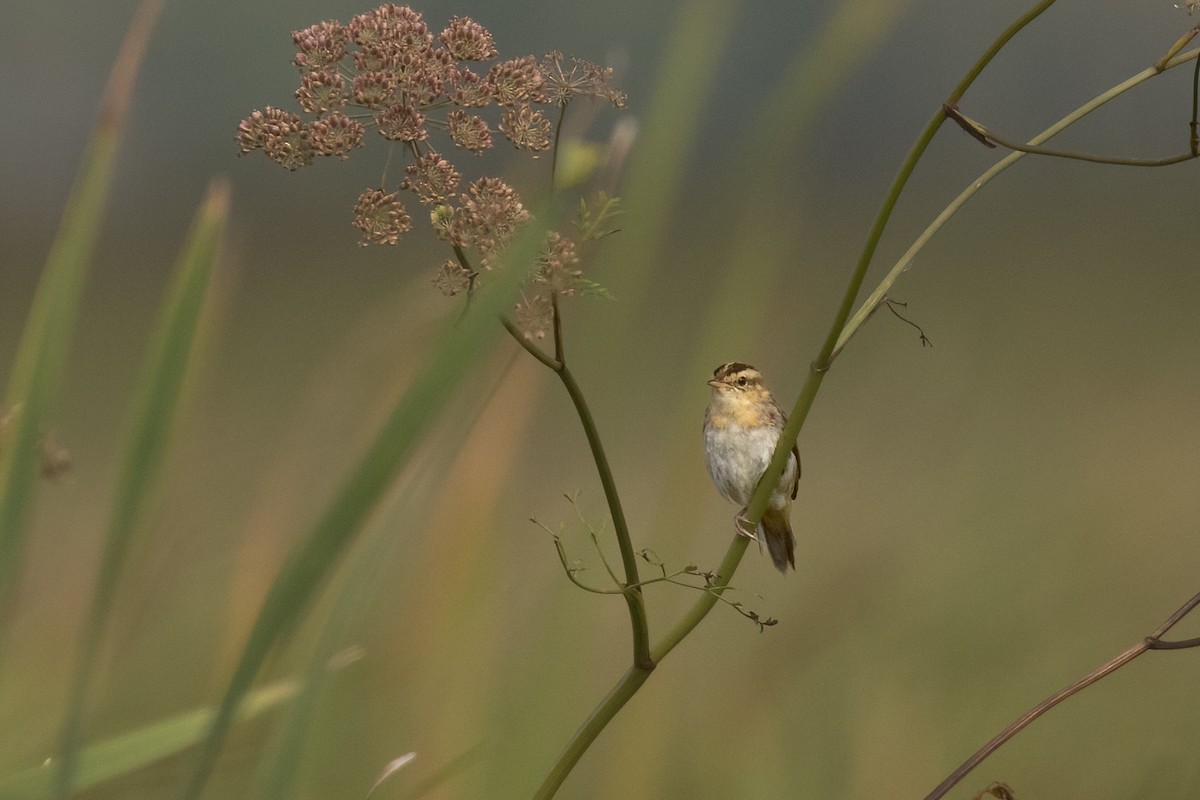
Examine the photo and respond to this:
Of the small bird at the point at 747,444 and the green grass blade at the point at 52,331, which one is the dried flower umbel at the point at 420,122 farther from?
the small bird at the point at 747,444

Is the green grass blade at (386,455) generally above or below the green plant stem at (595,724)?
above

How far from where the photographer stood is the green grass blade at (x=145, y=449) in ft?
1.52

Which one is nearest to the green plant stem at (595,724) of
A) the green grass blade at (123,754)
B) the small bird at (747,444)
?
the green grass blade at (123,754)

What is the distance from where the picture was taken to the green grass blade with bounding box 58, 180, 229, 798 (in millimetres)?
462

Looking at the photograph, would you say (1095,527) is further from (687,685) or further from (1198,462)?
(1198,462)

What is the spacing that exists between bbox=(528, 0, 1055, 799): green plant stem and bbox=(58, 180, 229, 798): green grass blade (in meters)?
0.23

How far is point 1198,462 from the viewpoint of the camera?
4617 mm

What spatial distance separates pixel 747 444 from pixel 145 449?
1.03 meters

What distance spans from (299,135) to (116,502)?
0.30 meters

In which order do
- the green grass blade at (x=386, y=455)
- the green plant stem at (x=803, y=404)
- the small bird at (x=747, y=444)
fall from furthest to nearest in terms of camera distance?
the small bird at (x=747, y=444), the green plant stem at (x=803, y=404), the green grass blade at (x=386, y=455)

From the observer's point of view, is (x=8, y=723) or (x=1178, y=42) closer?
(x=1178, y=42)

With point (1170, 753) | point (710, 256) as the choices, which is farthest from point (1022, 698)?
point (710, 256)

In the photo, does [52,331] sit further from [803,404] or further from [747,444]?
[747,444]

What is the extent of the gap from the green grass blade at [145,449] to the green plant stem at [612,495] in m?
0.16
